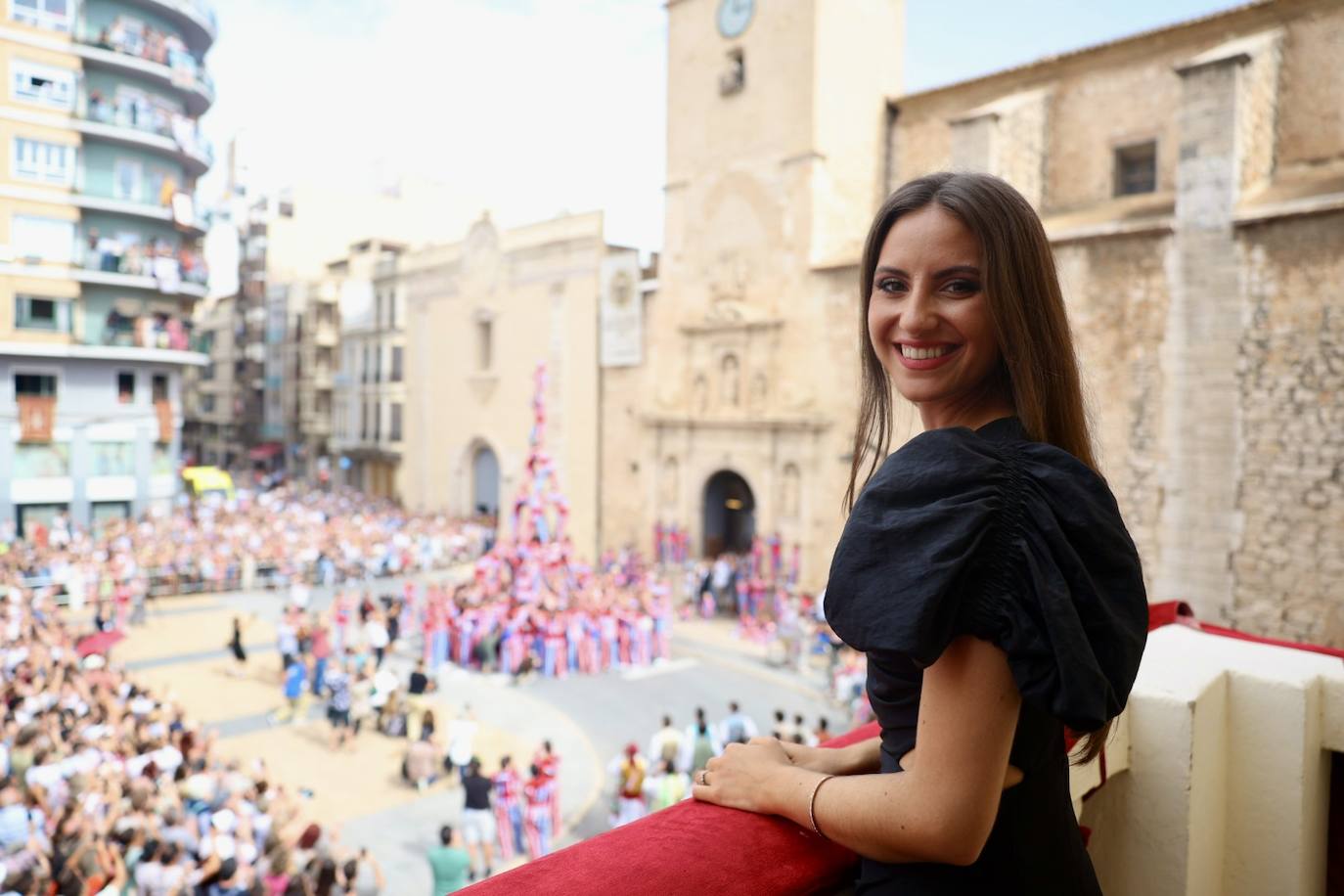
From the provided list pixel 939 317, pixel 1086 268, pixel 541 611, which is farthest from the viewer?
pixel 541 611

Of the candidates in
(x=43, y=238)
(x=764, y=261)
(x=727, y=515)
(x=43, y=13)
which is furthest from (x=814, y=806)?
(x=43, y=13)

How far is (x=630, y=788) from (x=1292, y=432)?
1087 centimetres

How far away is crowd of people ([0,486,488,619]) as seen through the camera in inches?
720

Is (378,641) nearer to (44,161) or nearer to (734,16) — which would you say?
(734,16)

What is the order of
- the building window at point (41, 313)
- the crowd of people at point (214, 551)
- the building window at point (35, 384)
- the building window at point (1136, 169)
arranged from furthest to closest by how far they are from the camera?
the building window at point (35, 384)
the building window at point (41, 313)
the crowd of people at point (214, 551)
the building window at point (1136, 169)

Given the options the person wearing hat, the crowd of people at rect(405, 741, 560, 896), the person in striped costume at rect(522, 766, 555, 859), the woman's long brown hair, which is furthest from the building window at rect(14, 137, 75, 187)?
the woman's long brown hair

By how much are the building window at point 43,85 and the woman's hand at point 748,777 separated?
3002 centimetres

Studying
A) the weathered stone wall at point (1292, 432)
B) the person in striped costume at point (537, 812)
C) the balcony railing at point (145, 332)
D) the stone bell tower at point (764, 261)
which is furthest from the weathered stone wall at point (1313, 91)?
the balcony railing at point (145, 332)

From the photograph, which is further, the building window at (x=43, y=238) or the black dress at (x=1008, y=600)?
the building window at (x=43, y=238)

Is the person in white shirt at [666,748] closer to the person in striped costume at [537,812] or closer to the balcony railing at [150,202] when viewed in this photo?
the person in striped costume at [537,812]

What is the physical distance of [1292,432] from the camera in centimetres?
1273

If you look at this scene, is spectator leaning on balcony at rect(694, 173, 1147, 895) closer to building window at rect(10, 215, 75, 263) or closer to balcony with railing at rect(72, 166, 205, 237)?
building window at rect(10, 215, 75, 263)

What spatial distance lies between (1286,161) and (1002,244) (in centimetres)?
1685

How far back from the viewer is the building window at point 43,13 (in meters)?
23.7
